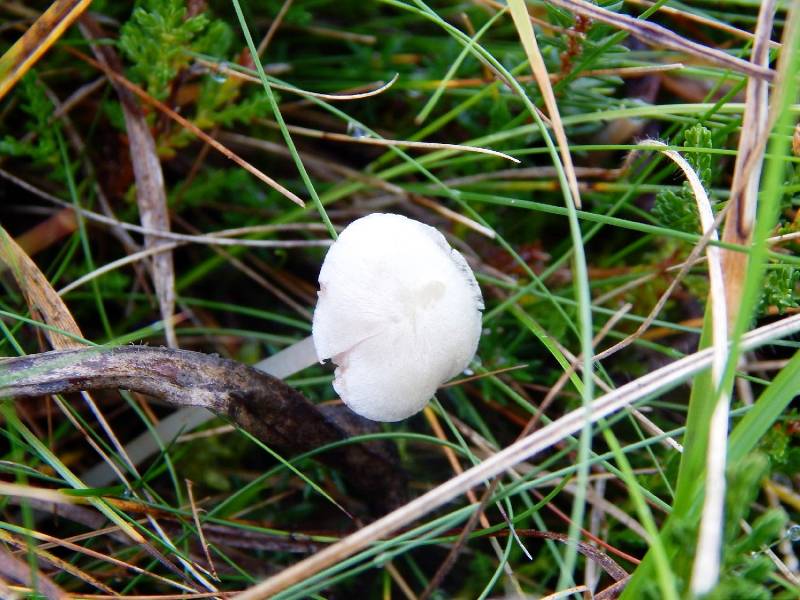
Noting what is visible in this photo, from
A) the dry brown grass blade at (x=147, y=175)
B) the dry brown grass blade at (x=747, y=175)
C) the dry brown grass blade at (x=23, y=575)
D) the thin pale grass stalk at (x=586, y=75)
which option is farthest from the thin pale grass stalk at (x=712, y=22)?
the dry brown grass blade at (x=23, y=575)

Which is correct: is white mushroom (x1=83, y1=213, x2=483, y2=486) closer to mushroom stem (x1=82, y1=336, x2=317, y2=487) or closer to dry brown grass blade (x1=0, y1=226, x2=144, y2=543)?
mushroom stem (x1=82, y1=336, x2=317, y2=487)

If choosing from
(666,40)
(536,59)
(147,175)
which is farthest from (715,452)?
(147,175)

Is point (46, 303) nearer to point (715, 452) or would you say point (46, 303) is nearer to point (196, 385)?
point (196, 385)

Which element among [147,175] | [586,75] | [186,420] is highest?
[586,75]

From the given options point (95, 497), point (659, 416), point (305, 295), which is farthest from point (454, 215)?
point (95, 497)

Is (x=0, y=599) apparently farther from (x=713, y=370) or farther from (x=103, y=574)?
(x=713, y=370)

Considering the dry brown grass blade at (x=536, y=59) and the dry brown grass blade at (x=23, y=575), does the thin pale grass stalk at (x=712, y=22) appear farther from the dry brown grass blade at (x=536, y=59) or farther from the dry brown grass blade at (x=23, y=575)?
the dry brown grass blade at (x=23, y=575)

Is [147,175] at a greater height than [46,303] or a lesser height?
greater
